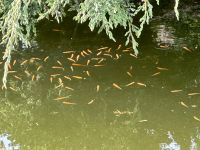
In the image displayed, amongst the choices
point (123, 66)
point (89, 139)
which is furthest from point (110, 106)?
point (123, 66)

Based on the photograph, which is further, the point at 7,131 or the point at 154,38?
the point at 154,38

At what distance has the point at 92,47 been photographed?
4863 mm

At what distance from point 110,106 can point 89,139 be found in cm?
49

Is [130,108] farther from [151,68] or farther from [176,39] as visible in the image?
[176,39]

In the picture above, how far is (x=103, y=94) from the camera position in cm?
397

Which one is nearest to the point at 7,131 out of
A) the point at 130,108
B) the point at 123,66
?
the point at 130,108

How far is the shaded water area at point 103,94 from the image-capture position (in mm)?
3430

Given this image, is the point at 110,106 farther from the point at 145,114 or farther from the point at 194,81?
the point at 194,81

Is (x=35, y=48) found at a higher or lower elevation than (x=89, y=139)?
higher

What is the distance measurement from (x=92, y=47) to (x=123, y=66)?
0.60m

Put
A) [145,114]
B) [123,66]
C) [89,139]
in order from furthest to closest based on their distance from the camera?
1. [123,66]
2. [145,114]
3. [89,139]

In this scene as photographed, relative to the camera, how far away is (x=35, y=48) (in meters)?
4.88

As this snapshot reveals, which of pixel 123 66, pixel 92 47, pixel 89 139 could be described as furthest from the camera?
pixel 92 47

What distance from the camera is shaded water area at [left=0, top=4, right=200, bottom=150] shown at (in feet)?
11.3
